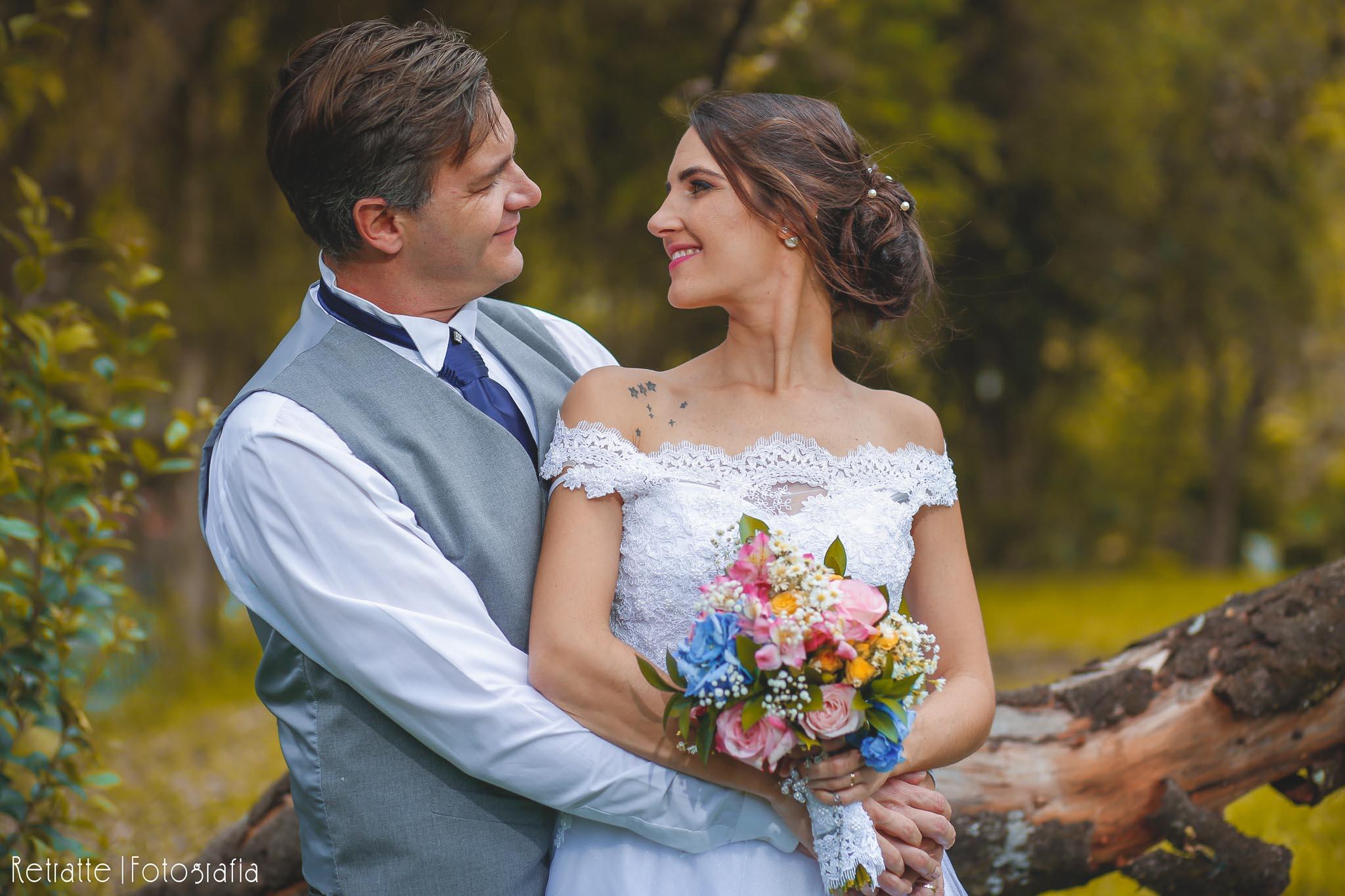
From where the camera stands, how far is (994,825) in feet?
10.2

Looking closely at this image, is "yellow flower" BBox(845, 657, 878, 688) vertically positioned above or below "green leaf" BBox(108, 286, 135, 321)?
above

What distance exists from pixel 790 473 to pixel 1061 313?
1278 cm

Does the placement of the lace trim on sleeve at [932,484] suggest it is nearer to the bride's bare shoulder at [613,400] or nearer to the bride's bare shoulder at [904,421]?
the bride's bare shoulder at [904,421]

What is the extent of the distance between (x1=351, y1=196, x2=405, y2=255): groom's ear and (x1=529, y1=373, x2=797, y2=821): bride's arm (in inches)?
27.7

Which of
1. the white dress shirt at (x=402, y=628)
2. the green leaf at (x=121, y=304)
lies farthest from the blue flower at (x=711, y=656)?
the green leaf at (x=121, y=304)

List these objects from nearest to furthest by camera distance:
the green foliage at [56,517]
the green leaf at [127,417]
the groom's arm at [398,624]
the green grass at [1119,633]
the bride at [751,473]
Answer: the groom's arm at [398,624] < the bride at [751,473] < the green foliage at [56,517] < the green leaf at [127,417] < the green grass at [1119,633]

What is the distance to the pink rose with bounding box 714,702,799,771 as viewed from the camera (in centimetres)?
203

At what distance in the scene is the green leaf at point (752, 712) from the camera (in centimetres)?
199

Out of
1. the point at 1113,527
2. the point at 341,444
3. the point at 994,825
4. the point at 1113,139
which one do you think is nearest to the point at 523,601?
the point at 341,444

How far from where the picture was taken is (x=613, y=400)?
8.11 ft

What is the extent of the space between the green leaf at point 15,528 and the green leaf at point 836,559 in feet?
6.83

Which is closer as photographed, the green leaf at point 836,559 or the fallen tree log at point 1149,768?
the green leaf at point 836,559

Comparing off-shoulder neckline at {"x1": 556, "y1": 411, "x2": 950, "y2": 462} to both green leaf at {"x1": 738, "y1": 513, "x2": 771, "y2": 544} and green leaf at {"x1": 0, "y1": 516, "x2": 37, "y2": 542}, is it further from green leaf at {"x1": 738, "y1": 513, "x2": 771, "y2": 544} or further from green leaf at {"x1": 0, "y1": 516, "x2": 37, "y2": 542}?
green leaf at {"x1": 0, "y1": 516, "x2": 37, "y2": 542}

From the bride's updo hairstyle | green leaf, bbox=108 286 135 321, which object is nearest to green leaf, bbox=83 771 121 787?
green leaf, bbox=108 286 135 321
